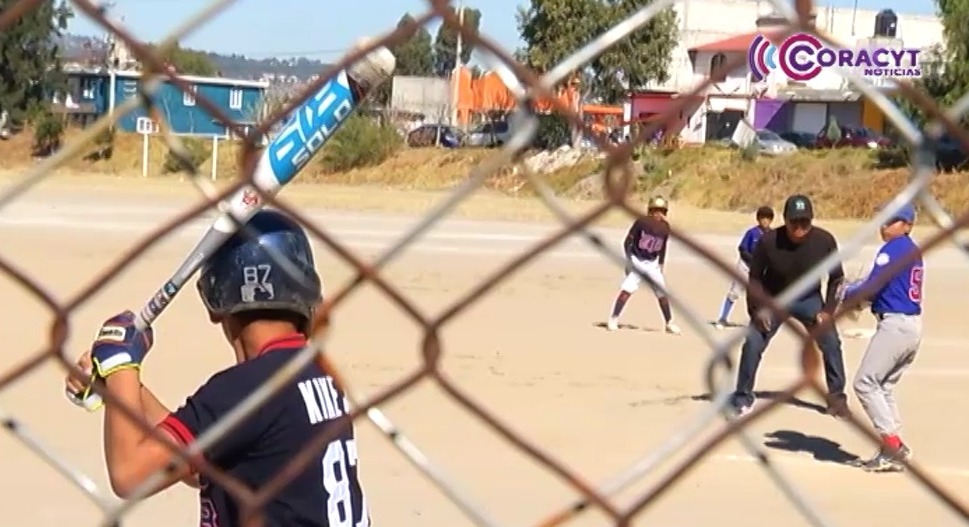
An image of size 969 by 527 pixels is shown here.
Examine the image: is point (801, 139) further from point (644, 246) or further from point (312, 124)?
point (312, 124)

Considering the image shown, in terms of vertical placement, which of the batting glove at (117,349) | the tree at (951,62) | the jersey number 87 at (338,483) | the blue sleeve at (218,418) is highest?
the batting glove at (117,349)

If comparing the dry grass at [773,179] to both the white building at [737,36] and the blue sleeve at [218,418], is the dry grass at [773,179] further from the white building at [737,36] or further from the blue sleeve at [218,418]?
the blue sleeve at [218,418]

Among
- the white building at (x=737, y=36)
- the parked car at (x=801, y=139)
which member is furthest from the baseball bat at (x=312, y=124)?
the parked car at (x=801, y=139)

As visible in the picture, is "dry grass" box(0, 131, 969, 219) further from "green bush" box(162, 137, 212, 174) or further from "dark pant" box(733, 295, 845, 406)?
"dark pant" box(733, 295, 845, 406)

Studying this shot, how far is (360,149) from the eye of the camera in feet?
147

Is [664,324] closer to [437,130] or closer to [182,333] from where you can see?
[182,333]

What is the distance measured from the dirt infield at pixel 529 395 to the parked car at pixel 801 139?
883 inches

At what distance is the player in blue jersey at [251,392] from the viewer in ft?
9.55

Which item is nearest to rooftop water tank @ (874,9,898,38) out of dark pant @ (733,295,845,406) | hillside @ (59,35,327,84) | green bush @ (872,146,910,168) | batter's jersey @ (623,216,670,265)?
green bush @ (872,146,910,168)

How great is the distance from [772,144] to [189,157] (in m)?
39.9

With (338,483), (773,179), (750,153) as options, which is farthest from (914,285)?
(750,153)

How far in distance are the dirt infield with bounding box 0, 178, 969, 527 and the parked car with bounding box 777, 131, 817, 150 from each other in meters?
22.4

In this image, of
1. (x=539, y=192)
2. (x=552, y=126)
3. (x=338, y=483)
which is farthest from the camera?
(x=552, y=126)

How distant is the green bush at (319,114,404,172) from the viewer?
4431 centimetres
